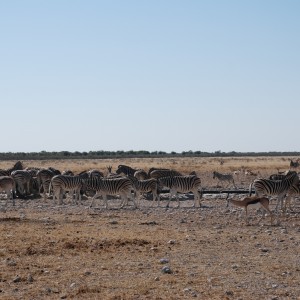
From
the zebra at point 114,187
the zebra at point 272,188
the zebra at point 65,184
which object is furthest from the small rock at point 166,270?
the zebra at point 65,184

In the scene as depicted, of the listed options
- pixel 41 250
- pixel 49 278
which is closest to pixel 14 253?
pixel 41 250

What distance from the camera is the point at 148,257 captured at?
13.7 metres

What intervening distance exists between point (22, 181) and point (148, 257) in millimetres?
19220

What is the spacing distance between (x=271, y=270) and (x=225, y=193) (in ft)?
66.6

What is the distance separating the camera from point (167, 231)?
1775cm

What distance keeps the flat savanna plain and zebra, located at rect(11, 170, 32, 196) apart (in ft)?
31.2

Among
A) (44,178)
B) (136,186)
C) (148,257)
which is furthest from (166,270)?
(44,178)

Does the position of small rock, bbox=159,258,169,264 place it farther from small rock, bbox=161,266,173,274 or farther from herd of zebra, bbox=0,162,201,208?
herd of zebra, bbox=0,162,201,208

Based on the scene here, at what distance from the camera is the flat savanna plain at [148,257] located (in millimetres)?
10781

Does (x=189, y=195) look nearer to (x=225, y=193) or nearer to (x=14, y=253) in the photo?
(x=225, y=193)

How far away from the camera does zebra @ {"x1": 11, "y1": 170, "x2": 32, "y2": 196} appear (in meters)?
31.8

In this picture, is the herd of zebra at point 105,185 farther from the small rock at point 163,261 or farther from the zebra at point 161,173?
the small rock at point 163,261

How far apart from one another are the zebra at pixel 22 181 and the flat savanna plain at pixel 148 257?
374 inches

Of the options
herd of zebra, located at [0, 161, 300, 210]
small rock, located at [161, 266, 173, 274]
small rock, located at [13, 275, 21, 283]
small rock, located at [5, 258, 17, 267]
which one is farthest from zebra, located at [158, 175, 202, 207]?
small rock, located at [13, 275, 21, 283]
